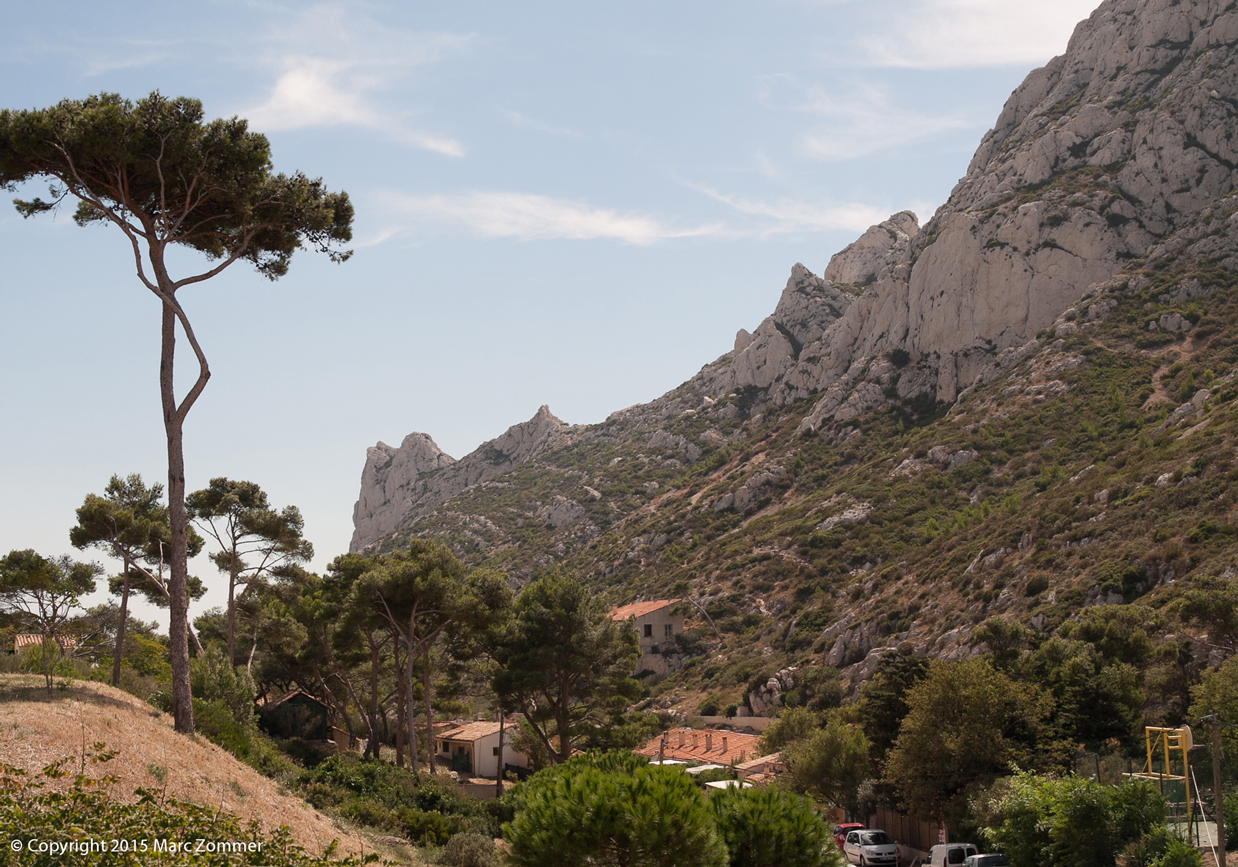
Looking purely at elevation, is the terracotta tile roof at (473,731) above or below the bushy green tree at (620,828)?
below

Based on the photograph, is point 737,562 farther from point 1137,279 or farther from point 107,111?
point 107,111

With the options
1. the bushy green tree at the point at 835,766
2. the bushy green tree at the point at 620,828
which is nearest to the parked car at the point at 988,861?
the bushy green tree at the point at 835,766

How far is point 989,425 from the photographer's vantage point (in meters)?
73.3

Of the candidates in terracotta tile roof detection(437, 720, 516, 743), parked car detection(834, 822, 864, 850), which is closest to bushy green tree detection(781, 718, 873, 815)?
parked car detection(834, 822, 864, 850)

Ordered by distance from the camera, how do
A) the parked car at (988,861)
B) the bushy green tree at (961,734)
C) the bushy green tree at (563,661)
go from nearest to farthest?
the parked car at (988,861) < the bushy green tree at (961,734) < the bushy green tree at (563,661)

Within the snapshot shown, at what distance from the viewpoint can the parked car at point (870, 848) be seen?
28094 millimetres

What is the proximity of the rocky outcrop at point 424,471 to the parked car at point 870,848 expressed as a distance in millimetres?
113879

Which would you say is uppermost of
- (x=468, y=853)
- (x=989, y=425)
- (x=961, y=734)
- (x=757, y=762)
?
(x=989, y=425)

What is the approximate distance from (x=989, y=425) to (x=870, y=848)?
52473mm

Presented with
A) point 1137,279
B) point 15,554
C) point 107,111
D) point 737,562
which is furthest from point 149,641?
point 1137,279

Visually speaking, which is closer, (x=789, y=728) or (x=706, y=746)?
(x=789, y=728)

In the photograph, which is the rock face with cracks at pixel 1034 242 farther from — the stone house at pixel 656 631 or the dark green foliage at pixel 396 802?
the dark green foliage at pixel 396 802

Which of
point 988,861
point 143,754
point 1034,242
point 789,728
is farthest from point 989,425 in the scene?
point 143,754

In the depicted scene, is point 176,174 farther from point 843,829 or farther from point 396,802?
point 843,829
